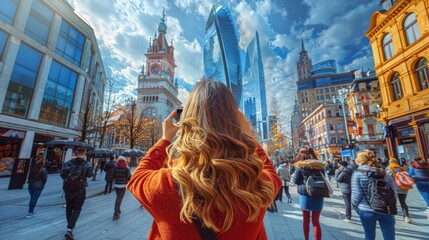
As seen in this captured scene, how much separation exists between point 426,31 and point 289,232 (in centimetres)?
2052

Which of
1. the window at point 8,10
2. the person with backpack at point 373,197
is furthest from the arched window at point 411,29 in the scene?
the window at point 8,10

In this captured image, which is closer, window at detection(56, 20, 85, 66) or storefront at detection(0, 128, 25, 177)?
storefront at detection(0, 128, 25, 177)

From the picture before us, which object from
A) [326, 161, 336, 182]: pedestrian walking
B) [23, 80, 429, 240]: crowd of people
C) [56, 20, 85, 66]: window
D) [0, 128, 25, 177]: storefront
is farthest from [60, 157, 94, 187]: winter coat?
[56, 20, 85, 66]: window

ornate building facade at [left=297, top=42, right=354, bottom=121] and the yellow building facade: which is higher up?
ornate building facade at [left=297, top=42, right=354, bottom=121]

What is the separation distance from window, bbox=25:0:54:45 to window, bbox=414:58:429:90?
37974mm

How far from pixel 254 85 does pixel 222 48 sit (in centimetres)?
4874

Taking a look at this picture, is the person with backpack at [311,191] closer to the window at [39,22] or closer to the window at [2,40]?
the window at [2,40]

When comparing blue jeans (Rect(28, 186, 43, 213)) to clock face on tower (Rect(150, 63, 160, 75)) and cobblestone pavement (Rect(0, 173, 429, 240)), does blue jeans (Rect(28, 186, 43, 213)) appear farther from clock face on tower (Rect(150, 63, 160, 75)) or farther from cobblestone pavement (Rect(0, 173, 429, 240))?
clock face on tower (Rect(150, 63, 160, 75))

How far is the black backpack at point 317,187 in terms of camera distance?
4.60 meters

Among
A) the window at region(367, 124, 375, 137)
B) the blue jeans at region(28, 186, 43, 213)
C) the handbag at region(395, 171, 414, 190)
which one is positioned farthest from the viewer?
the window at region(367, 124, 375, 137)

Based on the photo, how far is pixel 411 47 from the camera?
16.9m

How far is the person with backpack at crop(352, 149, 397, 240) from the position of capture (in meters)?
3.50

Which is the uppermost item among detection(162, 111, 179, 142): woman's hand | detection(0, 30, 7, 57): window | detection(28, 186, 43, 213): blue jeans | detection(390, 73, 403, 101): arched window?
detection(0, 30, 7, 57): window

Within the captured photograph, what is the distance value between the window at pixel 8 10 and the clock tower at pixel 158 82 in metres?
54.3
